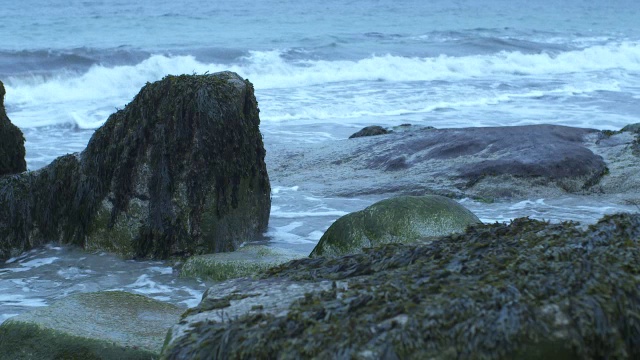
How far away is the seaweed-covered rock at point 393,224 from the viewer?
15.9 ft

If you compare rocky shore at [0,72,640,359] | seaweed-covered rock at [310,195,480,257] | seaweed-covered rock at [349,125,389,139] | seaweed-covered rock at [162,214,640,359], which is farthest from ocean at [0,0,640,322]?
seaweed-covered rock at [162,214,640,359]

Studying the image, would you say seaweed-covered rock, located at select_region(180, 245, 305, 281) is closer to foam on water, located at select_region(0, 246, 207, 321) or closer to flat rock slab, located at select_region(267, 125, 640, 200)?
foam on water, located at select_region(0, 246, 207, 321)

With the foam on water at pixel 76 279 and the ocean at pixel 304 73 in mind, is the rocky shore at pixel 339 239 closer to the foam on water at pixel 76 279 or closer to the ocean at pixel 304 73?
the foam on water at pixel 76 279

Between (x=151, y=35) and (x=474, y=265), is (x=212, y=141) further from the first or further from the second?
(x=151, y=35)

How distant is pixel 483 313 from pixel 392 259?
603 mm

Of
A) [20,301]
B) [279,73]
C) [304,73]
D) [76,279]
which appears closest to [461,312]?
[20,301]

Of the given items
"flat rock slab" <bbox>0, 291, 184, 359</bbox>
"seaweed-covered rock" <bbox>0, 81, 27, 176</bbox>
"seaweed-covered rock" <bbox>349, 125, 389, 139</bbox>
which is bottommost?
"flat rock slab" <bbox>0, 291, 184, 359</bbox>

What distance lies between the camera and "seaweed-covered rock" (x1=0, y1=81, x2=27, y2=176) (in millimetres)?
6195

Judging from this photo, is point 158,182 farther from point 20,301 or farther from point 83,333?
point 83,333

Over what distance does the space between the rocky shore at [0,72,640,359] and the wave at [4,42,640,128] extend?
20.9 feet

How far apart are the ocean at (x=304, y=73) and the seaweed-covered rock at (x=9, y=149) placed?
2.74ft

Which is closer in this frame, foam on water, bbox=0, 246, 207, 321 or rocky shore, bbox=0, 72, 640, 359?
rocky shore, bbox=0, 72, 640, 359

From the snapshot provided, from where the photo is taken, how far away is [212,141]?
18.5ft

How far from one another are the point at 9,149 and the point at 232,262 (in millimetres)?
2318
